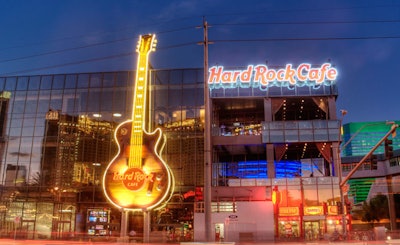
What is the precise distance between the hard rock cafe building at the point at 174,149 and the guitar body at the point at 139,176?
25.5 ft

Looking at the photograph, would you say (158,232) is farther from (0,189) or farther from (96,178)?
(0,189)

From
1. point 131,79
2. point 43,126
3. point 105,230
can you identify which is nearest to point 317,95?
point 131,79

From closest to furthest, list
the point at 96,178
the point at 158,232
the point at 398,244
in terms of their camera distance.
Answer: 1. the point at 398,244
2. the point at 158,232
3. the point at 96,178

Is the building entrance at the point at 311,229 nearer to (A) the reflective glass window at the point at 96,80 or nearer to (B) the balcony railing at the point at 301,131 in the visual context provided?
(B) the balcony railing at the point at 301,131

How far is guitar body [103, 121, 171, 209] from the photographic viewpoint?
32.2 metres

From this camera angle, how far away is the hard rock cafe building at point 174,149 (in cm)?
4106

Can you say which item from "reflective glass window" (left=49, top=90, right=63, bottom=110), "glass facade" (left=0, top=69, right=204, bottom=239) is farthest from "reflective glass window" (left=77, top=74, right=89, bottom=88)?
"reflective glass window" (left=49, top=90, right=63, bottom=110)

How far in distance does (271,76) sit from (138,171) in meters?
20.0

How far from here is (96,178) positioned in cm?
4331

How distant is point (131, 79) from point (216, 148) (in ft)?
40.9

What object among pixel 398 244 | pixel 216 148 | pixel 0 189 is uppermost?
pixel 216 148

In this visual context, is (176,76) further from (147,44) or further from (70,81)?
(70,81)

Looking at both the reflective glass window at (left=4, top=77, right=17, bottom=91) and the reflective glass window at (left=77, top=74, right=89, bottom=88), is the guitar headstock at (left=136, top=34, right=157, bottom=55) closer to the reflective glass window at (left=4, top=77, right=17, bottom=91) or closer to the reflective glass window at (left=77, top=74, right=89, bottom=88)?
the reflective glass window at (left=77, top=74, right=89, bottom=88)

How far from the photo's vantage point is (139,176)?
32.3m
